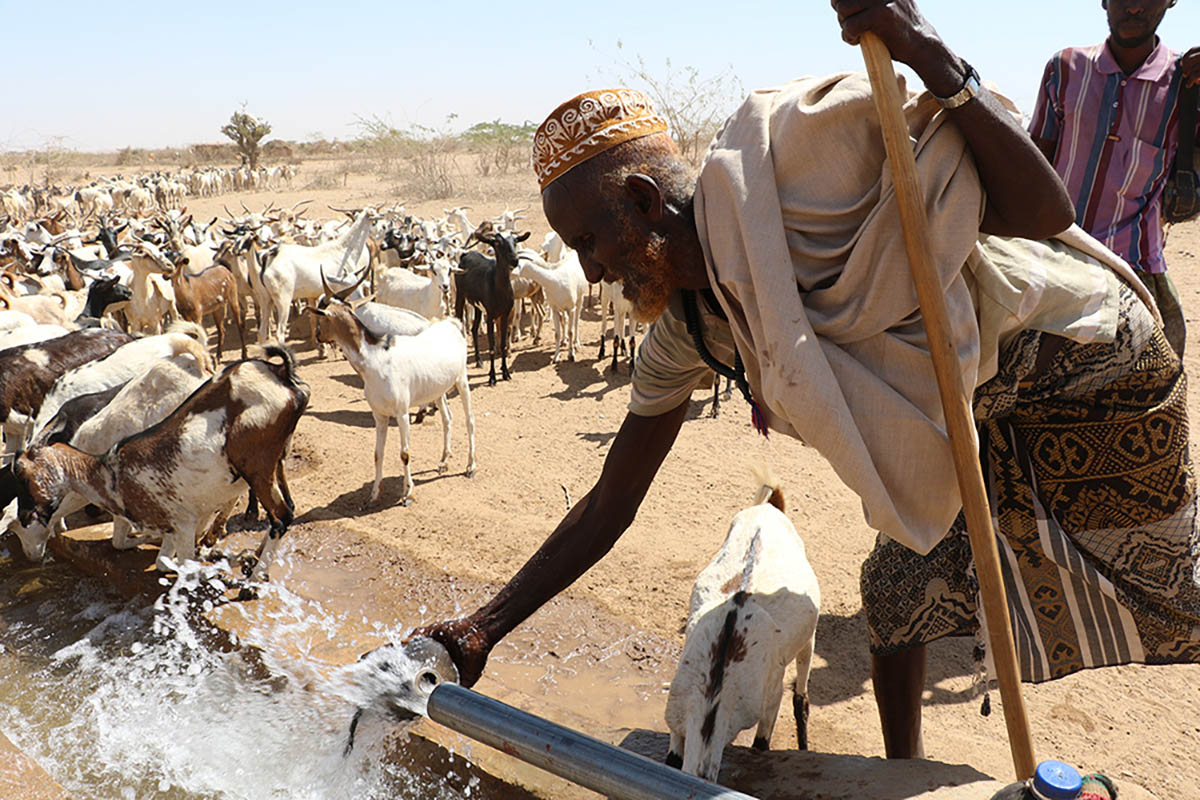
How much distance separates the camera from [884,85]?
5.32ft

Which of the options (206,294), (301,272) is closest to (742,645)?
(206,294)

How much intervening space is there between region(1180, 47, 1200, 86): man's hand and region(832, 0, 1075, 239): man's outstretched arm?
6.95 feet

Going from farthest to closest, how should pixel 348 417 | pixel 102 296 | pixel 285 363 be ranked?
pixel 102 296, pixel 348 417, pixel 285 363

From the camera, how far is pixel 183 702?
13.2 feet

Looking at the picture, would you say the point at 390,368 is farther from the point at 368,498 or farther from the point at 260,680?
the point at 260,680

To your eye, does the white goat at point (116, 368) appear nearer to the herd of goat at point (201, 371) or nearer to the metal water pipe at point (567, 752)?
the herd of goat at point (201, 371)

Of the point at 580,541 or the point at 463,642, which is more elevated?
the point at 580,541

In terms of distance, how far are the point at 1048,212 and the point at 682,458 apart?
6.21m

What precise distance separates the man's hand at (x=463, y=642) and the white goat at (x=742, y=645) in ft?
3.17

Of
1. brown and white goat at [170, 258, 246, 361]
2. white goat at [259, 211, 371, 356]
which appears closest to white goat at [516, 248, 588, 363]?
white goat at [259, 211, 371, 356]

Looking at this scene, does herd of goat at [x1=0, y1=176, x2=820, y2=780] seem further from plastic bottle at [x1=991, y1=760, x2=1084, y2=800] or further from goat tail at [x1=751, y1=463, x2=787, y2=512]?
plastic bottle at [x1=991, y1=760, x2=1084, y2=800]

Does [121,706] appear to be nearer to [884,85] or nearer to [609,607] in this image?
[609,607]

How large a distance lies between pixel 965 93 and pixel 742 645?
6.77ft

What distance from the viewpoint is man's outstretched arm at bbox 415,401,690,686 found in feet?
7.69
